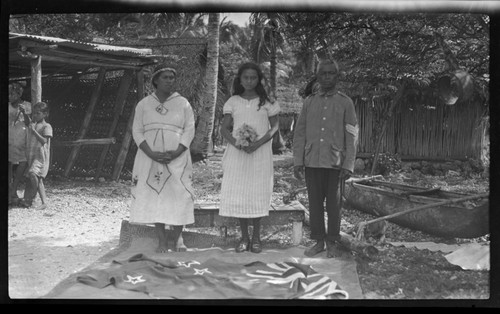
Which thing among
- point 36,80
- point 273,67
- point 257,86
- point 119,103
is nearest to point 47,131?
point 36,80

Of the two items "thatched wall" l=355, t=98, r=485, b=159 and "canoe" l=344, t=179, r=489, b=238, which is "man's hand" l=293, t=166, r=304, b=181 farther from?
"thatched wall" l=355, t=98, r=485, b=159

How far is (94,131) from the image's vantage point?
6.48 metres

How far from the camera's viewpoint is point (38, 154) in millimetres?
5414

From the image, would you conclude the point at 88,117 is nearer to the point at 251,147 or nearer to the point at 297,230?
the point at 251,147

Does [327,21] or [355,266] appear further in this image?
[327,21]

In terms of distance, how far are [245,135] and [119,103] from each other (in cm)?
235

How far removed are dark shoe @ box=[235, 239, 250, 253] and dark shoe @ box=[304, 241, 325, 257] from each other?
55 cm

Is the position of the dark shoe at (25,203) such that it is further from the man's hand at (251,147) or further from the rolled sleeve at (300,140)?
the rolled sleeve at (300,140)

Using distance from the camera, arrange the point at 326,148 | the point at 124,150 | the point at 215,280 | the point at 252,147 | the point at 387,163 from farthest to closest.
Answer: the point at 387,163 < the point at 124,150 < the point at 252,147 < the point at 326,148 < the point at 215,280

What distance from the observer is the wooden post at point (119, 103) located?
21.0 feet

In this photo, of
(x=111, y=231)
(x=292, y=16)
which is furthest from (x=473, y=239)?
(x=111, y=231)

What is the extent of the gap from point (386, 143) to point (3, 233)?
15.6 feet

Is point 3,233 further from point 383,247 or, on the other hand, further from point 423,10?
point 423,10

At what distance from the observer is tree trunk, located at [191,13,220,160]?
A: 18.6ft
